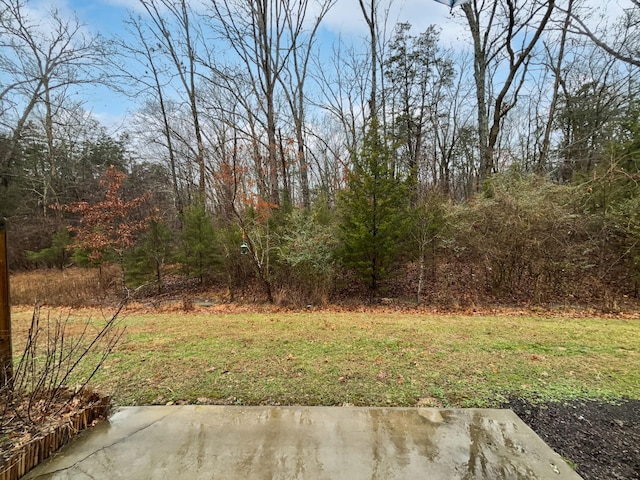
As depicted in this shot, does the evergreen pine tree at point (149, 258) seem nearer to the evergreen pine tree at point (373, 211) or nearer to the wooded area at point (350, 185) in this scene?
Result: the wooded area at point (350, 185)

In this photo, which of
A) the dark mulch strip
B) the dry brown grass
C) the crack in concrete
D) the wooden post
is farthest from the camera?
the dry brown grass

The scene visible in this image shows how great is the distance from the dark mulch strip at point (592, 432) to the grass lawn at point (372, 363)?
18 cm

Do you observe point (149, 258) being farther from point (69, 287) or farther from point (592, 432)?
point (592, 432)

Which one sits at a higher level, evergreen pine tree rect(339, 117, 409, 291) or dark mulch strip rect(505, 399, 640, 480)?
evergreen pine tree rect(339, 117, 409, 291)

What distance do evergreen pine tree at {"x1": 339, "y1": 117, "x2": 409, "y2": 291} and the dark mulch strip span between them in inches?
212

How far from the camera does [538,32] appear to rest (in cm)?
1026

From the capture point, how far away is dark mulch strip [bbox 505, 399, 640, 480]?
1921 millimetres

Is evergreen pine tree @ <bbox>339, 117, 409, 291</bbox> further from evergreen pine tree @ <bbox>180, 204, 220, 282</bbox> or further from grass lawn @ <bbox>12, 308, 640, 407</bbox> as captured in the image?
evergreen pine tree @ <bbox>180, 204, 220, 282</bbox>

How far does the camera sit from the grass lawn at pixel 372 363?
2.80 meters

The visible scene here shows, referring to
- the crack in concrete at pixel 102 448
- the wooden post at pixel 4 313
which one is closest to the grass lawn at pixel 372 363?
the crack in concrete at pixel 102 448

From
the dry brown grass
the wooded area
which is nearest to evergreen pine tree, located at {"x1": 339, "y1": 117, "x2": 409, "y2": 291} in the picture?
the wooded area

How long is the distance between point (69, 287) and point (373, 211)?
32.6 feet

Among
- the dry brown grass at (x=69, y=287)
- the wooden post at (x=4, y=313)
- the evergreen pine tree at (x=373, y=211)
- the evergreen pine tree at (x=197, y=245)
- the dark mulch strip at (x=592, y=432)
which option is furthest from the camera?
the evergreen pine tree at (x=197, y=245)

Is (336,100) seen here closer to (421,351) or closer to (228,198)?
(228,198)
